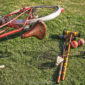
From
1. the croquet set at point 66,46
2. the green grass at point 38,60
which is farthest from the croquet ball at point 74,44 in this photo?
→ the green grass at point 38,60

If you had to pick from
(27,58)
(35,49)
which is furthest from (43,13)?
(27,58)

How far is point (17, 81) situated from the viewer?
434 cm

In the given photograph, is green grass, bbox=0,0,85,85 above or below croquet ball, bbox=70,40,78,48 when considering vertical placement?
below

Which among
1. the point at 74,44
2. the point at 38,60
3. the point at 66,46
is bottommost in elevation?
the point at 38,60

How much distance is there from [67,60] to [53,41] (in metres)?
1.21

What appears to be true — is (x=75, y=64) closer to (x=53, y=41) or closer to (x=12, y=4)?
(x=53, y=41)

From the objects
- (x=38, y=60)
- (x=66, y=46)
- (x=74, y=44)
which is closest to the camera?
(x=38, y=60)

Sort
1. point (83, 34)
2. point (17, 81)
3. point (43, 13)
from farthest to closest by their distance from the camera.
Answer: point (43, 13), point (83, 34), point (17, 81)

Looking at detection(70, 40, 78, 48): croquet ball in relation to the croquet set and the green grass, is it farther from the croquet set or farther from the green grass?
the green grass

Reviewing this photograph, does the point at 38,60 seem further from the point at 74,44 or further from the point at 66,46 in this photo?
the point at 74,44

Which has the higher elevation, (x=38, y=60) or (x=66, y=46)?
(x=66, y=46)

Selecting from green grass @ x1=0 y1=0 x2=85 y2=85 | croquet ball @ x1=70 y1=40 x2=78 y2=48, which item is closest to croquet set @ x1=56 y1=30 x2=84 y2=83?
croquet ball @ x1=70 y1=40 x2=78 y2=48

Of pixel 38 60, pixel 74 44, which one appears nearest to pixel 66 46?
pixel 74 44

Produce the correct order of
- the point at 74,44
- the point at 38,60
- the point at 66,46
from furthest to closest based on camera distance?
the point at 66,46 → the point at 74,44 → the point at 38,60
